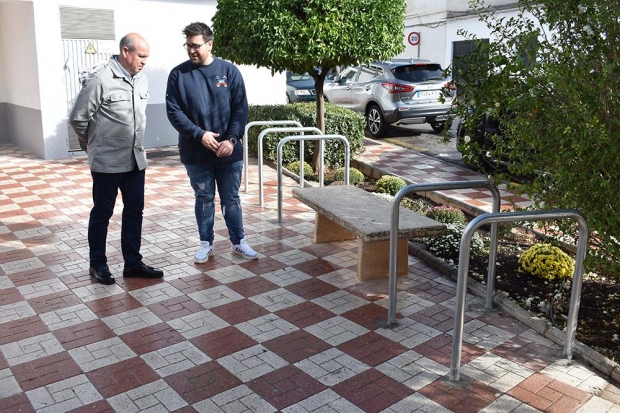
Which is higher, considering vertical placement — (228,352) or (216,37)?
(216,37)

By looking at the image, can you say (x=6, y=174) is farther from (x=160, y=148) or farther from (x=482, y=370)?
(x=482, y=370)

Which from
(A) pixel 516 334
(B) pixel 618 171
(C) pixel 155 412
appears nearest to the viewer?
(C) pixel 155 412

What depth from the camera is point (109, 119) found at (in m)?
4.68

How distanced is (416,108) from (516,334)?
9506mm

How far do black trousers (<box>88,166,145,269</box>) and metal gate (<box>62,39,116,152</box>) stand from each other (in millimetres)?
6210

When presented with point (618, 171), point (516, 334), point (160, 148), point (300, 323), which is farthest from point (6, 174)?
point (618, 171)

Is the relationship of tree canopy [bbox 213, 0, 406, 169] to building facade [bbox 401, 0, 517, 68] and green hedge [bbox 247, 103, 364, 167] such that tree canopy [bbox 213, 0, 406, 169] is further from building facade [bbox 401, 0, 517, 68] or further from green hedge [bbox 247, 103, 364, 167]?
building facade [bbox 401, 0, 517, 68]

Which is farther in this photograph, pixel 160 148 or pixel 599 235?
pixel 160 148

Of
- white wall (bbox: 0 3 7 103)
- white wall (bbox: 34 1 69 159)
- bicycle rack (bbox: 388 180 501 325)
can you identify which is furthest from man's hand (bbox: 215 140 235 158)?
white wall (bbox: 0 3 7 103)

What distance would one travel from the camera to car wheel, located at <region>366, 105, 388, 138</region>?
1359 cm

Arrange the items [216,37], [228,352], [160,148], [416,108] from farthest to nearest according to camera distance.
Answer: [416,108], [160,148], [216,37], [228,352]

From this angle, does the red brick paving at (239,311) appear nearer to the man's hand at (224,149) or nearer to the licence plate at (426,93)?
the man's hand at (224,149)

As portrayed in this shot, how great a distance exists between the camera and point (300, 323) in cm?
427

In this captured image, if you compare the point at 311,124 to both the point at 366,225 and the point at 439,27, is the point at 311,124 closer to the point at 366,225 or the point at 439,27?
the point at 366,225
